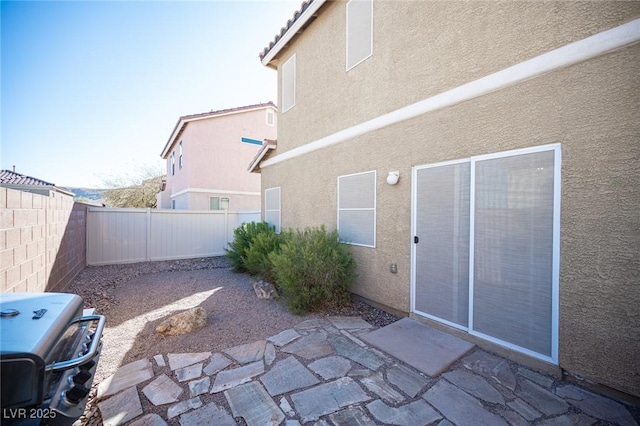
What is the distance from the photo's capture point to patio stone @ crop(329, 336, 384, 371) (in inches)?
142

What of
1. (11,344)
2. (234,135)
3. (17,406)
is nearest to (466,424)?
(17,406)

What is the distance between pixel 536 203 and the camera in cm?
347

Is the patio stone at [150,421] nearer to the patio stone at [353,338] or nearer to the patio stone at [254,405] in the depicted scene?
the patio stone at [254,405]

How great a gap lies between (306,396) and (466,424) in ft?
5.40

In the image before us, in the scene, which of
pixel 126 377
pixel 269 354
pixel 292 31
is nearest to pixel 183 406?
pixel 126 377

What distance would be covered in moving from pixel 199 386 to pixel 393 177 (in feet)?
14.6

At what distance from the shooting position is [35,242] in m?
4.21

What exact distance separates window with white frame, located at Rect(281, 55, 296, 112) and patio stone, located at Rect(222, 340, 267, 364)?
23.1ft

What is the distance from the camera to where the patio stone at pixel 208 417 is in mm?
2637

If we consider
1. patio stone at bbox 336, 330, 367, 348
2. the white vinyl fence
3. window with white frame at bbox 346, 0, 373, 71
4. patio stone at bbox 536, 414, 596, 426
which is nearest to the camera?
patio stone at bbox 536, 414, 596, 426

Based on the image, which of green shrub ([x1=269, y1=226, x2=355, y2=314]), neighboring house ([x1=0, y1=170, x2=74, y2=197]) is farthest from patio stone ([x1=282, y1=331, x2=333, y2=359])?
neighboring house ([x1=0, y1=170, x2=74, y2=197])

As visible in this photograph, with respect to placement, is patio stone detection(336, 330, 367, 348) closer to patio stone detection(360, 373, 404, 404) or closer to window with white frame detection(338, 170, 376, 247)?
patio stone detection(360, 373, 404, 404)

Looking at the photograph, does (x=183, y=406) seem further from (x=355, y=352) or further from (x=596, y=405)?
(x=596, y=405)

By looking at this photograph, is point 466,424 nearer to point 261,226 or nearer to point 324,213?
point 324,213
